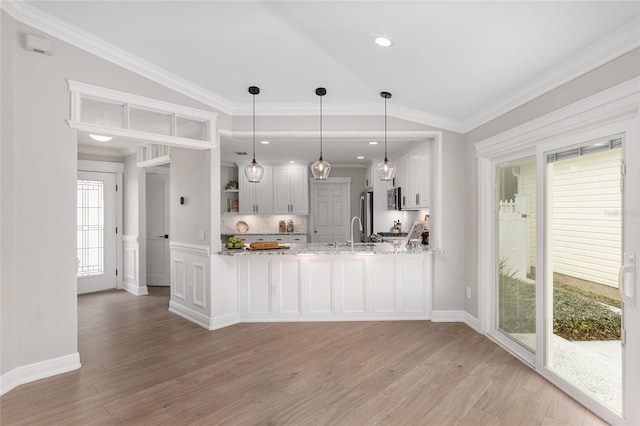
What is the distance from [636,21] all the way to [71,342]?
16.1 feet

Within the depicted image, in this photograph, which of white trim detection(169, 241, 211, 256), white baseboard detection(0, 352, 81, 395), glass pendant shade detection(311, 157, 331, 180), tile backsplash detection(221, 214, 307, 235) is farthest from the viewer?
tile backsplash detection(221, 214, 307, 235)

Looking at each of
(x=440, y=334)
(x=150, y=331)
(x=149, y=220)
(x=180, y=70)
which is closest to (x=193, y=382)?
(x=150, y=331)

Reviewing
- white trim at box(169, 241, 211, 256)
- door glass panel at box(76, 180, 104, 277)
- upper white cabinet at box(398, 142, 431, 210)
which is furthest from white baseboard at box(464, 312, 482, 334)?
door glass panel at box(76, 180, 104, 277)

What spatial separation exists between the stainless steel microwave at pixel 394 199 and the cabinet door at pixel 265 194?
2505mm

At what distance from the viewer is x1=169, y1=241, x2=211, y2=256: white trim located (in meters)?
4.41

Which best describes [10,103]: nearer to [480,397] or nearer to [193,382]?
[193,382]

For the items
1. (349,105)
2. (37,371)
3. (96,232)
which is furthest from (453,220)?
(96,232)

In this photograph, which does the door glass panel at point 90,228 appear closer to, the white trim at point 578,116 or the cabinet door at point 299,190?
the cabinet door at point 299,190

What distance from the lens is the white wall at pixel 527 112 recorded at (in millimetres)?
2266

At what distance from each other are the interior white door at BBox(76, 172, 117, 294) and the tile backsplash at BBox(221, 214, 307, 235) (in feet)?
7.11

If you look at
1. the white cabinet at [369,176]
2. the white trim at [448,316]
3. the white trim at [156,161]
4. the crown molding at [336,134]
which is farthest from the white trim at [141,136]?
the white cabinet at [369,176]

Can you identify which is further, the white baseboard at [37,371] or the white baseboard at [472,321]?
the white baseboard at [472,321]

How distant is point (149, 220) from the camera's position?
6.77 metres

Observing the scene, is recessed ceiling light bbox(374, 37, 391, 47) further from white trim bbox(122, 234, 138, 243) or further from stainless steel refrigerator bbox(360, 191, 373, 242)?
white trim bbox(122, 234, 138, 243)
